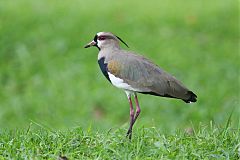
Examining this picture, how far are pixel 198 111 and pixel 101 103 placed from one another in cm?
143

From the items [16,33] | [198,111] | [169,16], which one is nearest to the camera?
[198,111]

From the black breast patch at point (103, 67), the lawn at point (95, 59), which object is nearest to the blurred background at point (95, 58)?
the lawn at point (95, 59)

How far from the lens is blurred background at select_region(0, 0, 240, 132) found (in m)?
9.73

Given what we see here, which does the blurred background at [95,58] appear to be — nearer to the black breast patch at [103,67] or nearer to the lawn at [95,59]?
the lawn at [95,59]

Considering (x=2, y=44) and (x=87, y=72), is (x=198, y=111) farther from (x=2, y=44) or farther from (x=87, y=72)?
(x=2, y=44)

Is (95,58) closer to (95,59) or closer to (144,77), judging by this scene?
(95,59)

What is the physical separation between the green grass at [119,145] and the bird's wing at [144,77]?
0.37 m

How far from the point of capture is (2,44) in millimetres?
11125

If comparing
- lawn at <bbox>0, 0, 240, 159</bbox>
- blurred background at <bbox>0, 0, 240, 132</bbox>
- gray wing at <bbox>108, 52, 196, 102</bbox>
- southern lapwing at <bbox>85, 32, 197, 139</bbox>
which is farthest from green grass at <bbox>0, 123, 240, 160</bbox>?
blurred background at <bbox>0, 0, 240, 132</bbox>

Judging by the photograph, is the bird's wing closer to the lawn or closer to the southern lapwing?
the southern lapwing

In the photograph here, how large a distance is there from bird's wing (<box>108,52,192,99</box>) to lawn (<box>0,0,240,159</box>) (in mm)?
3015

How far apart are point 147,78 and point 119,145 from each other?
1.73ft

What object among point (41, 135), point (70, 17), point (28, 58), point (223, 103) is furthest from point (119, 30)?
point (41, 135)

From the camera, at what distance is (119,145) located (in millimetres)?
4918
